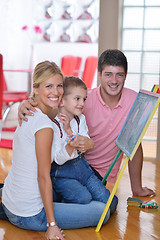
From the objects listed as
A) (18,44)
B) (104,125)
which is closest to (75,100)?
(104,125)

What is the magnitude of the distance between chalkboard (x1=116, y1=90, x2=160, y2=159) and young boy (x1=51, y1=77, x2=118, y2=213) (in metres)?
0.21

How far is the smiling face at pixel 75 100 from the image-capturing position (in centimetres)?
212

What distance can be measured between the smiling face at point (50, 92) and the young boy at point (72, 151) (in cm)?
12

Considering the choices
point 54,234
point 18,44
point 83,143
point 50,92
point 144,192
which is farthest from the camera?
point 18,44

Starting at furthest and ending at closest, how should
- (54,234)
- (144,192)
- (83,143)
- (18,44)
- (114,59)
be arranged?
(18,44)
(144,192)
(114,59)
(83,143)
(54,234)

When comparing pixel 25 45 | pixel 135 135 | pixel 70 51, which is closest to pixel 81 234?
pixel 135 135

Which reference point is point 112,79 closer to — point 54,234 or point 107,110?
point 107,110

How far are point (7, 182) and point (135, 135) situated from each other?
0.71m

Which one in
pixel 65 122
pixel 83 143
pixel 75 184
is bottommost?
pixel 75 184

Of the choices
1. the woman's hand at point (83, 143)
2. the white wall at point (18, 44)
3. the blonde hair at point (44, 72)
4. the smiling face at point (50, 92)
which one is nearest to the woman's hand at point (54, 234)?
the woman's hand at point (83, 143)

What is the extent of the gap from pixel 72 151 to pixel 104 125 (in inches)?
22.1

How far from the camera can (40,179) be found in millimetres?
1851

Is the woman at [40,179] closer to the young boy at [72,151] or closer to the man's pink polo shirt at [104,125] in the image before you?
the young boy at [72,151]

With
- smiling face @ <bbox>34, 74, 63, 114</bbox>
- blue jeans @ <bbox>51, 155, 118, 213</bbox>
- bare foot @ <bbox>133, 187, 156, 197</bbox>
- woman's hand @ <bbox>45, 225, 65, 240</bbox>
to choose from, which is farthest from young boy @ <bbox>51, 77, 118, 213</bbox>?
bare foot @ <bbox>133, 187, 156, 197</bbox>
